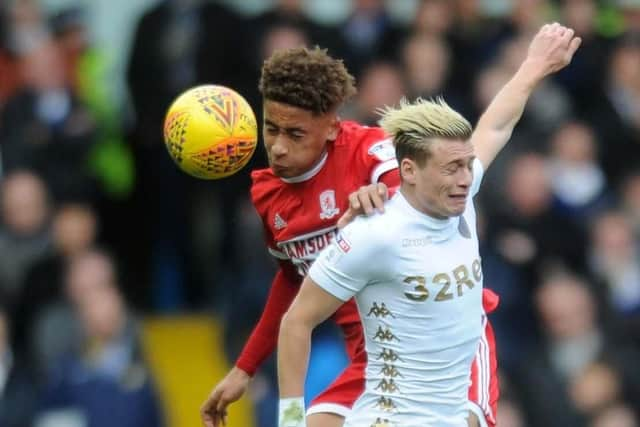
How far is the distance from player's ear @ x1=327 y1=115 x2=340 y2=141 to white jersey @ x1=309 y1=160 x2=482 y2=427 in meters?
0.51

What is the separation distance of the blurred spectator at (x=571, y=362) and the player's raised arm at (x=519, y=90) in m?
4.21

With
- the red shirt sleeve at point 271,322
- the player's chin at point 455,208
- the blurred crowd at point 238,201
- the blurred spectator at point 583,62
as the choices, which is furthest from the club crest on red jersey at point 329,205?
the blurred spectator at point 583,62

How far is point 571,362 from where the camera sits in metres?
11.8

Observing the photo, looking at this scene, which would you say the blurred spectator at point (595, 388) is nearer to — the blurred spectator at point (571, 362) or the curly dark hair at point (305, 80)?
Answer: the blurred spectator at point (571, 362)

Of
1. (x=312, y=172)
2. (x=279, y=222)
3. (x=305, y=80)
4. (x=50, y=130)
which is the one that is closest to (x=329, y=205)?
(x=312, y=172)

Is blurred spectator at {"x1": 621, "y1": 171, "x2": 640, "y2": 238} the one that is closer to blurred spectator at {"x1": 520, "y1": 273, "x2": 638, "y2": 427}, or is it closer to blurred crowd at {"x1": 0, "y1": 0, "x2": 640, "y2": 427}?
blurred crowd at {"x1": 0, "y1": 0, "x2": 640, "y2": 427}

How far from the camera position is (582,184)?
518 inches

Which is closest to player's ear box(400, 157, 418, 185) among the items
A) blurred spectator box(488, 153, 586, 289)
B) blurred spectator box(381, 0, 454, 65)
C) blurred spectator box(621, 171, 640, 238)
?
blurred spectator box(488, 153, 586, 289)

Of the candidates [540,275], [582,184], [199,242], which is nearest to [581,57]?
[582,184]

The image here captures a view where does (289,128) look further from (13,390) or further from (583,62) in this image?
(583,62)

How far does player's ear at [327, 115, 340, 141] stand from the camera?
7.32 metres

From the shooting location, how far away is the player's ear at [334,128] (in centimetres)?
732

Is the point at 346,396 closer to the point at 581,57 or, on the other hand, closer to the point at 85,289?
the point at 85,289

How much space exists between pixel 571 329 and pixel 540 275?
0.53m
